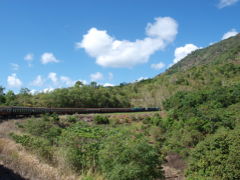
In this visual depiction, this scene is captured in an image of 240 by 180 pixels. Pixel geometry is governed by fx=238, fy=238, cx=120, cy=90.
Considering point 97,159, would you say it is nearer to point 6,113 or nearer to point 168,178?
point 168,178

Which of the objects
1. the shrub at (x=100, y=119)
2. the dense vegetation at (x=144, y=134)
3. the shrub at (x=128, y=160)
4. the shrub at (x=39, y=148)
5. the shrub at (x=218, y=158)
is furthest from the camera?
the shrub at (x=100, y=119)

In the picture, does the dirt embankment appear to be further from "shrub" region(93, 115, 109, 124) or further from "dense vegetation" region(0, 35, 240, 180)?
"shrub" region(93, 115, 109, 124)

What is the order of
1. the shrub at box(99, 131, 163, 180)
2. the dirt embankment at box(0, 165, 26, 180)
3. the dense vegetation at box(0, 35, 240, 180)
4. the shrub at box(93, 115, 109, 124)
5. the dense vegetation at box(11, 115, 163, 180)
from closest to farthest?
the dirt embankment at box(0, 165, 26, 180) < the shrub at box(99, 131, 163, 180) < the dense vegetation at box(11, 115, 163, 180) < the dense vegetation at box(0, 35, 240, 180) < the shrub at box(93, 115, 109, 124)

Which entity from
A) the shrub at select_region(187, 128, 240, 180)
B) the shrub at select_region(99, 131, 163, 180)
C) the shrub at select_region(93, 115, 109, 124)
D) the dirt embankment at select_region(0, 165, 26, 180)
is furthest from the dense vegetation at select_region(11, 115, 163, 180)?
the shrub at select_region(93, 115, 109, 124)

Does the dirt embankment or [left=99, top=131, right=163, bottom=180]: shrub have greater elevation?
the dirt embankment

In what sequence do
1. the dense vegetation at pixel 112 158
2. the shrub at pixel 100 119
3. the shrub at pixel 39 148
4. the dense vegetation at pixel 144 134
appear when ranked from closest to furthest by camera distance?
the dense vegetation at pixel 112 158 < the dense vegetation at pixel 144 134 < the shrub at pixel 39 148 < the shrub at pixel 100 119

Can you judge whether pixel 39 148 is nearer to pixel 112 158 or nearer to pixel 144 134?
pixel 112 158

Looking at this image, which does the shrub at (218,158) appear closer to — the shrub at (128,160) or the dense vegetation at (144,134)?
the dense vegetation at (144,134)

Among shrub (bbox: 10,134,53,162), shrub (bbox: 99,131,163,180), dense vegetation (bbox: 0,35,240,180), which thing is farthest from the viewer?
shrub (bbox: 10,134,53,162)

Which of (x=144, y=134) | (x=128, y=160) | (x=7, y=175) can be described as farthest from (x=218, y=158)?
(x=144, y=134)

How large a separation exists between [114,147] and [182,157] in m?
13.3

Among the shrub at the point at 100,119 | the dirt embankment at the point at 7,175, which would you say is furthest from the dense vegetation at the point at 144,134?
the dirt embankment at the point at 7,175

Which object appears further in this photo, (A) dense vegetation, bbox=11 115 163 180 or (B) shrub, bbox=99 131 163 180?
(A) dense vegetation, bbox=11 115 163 180

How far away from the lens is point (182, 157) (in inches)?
839
